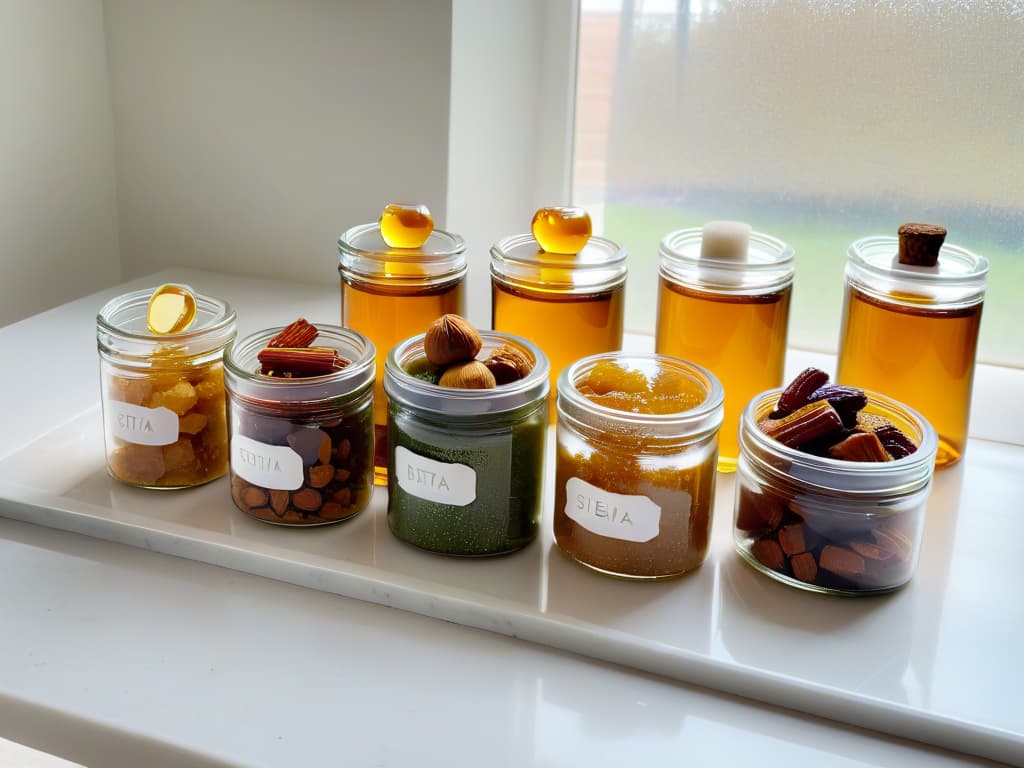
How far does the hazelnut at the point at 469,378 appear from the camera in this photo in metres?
0.77

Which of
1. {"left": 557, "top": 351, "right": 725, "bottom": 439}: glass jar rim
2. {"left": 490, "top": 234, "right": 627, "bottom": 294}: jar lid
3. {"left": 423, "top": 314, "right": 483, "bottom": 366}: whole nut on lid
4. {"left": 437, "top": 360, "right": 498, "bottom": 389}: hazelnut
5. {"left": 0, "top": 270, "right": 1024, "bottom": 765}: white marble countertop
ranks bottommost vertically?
{"left": 0, "top": 270, "right": 1024, "bottom": 765}: white marble countertop

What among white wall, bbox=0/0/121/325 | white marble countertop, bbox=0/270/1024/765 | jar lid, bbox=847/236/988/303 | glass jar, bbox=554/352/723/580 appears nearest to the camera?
white marble countertop, bbox=0/270/1024/765

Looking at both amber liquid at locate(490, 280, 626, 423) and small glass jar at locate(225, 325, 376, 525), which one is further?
amber liquid at locate(490, 280, 626, 423)

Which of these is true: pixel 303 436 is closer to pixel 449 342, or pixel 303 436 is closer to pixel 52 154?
pixel 449 342

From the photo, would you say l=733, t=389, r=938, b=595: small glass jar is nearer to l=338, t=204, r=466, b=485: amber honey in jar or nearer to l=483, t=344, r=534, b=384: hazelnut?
l=483, t=344, r=534, b=384: hazelnut

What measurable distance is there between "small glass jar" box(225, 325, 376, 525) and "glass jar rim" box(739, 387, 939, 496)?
29 centimetres

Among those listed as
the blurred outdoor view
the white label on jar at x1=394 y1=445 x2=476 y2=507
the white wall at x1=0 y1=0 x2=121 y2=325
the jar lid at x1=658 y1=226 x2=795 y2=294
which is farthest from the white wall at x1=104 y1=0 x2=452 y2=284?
the white label on jar at x1=394 y1=445 x2=476 y2=507

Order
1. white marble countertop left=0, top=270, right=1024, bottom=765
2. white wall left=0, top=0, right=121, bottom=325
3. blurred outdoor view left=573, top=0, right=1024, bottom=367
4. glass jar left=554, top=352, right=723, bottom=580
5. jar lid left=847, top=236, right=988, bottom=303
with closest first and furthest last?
white marble countertop left=0, top=270, right=1024, bottom=765 < glass jar left=554, top=352, right=723, bottom=580 < jar lid left=847, top=236, right=988, bottom=303 < blurred outdoor view left=573, top=0, right=1024, bottom=367 < white wall left=0, top=0, right=121, bottom=325

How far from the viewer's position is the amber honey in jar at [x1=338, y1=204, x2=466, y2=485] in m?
0.90

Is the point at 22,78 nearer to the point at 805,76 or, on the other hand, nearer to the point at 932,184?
the point at 805,76

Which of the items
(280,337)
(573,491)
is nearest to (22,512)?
(280,337)

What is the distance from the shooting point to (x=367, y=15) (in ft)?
3.84

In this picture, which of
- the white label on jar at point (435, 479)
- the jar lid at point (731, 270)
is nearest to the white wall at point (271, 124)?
the jar lid at point (731, 270)

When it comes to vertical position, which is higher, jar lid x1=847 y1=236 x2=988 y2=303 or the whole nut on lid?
jar lid x1=847 y1=236 x2=988 y2=303
